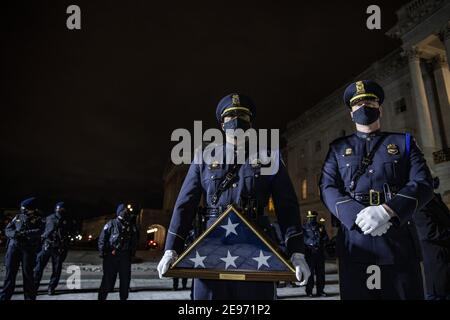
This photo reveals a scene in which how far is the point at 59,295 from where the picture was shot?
7.93 m

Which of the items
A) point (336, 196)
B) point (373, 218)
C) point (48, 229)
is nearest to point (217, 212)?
point (336, 196)

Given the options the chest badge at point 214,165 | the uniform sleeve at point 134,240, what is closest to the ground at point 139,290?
the uniform sleeve at point 134,240

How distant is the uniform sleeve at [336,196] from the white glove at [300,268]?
0.48m

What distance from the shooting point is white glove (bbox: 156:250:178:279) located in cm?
229

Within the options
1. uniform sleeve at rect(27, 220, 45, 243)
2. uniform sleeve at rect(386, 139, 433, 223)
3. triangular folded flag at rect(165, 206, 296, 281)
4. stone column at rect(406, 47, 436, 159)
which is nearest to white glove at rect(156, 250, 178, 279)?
triangular folded flag at rect(165, 206, 296, 281)

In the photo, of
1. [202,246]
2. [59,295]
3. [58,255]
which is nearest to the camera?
[202,246]

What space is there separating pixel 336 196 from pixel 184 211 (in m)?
1.37

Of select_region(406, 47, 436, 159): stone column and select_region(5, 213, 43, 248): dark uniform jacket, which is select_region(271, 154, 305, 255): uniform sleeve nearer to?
select_region(5, 213, 43, 248): dark uniform jacket

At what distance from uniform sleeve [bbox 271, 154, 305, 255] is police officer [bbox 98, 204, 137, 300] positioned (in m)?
5.31

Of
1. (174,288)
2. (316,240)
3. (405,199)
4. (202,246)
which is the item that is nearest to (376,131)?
(405,199)

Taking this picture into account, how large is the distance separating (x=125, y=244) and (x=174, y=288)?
281 cm

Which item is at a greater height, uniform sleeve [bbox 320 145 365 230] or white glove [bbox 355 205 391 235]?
uniform sleeve [bbox 320 145 365 230]

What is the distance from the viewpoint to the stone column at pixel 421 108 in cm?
1764
